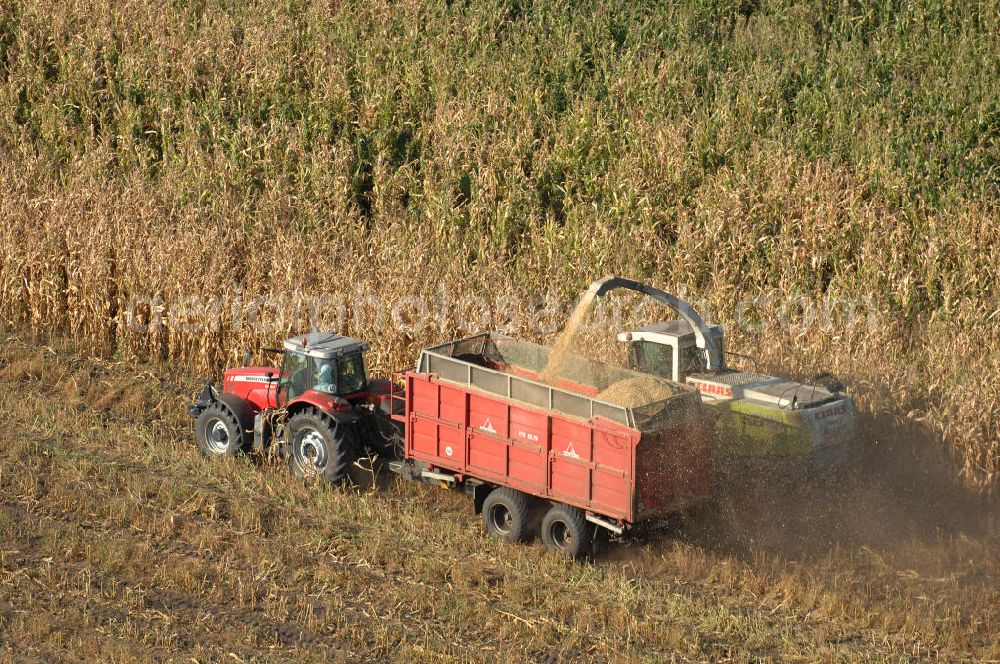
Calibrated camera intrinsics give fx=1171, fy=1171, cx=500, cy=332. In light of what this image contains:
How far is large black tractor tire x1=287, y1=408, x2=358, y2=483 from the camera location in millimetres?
11820

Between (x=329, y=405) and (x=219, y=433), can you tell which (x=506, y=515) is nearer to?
(x=329, y=405)

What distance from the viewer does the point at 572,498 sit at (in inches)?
408

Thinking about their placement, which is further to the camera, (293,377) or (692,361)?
(293,377)

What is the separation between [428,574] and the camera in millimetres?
10195

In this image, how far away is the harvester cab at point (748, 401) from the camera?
11.2m

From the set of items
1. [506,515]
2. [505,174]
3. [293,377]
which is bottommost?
[506,515]

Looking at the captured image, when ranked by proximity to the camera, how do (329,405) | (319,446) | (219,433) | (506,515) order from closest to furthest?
1. (506,515)
2. (329,405)
3. (319,446)
4. (219,433)

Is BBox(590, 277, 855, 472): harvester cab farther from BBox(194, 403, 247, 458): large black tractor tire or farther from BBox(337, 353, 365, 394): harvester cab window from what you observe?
BBox(194, 403, 247, 458): large black tractor tire

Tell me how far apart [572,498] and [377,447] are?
2.68 m

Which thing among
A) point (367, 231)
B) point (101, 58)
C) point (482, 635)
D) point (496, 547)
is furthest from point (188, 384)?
point (101, 58)

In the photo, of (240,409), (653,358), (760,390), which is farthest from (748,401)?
(240,409)

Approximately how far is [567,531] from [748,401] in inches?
89.6

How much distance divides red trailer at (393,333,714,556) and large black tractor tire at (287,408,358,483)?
0.57m

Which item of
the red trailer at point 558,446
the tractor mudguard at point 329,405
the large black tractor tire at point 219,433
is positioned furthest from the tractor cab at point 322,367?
the red trailer at point 558,446
